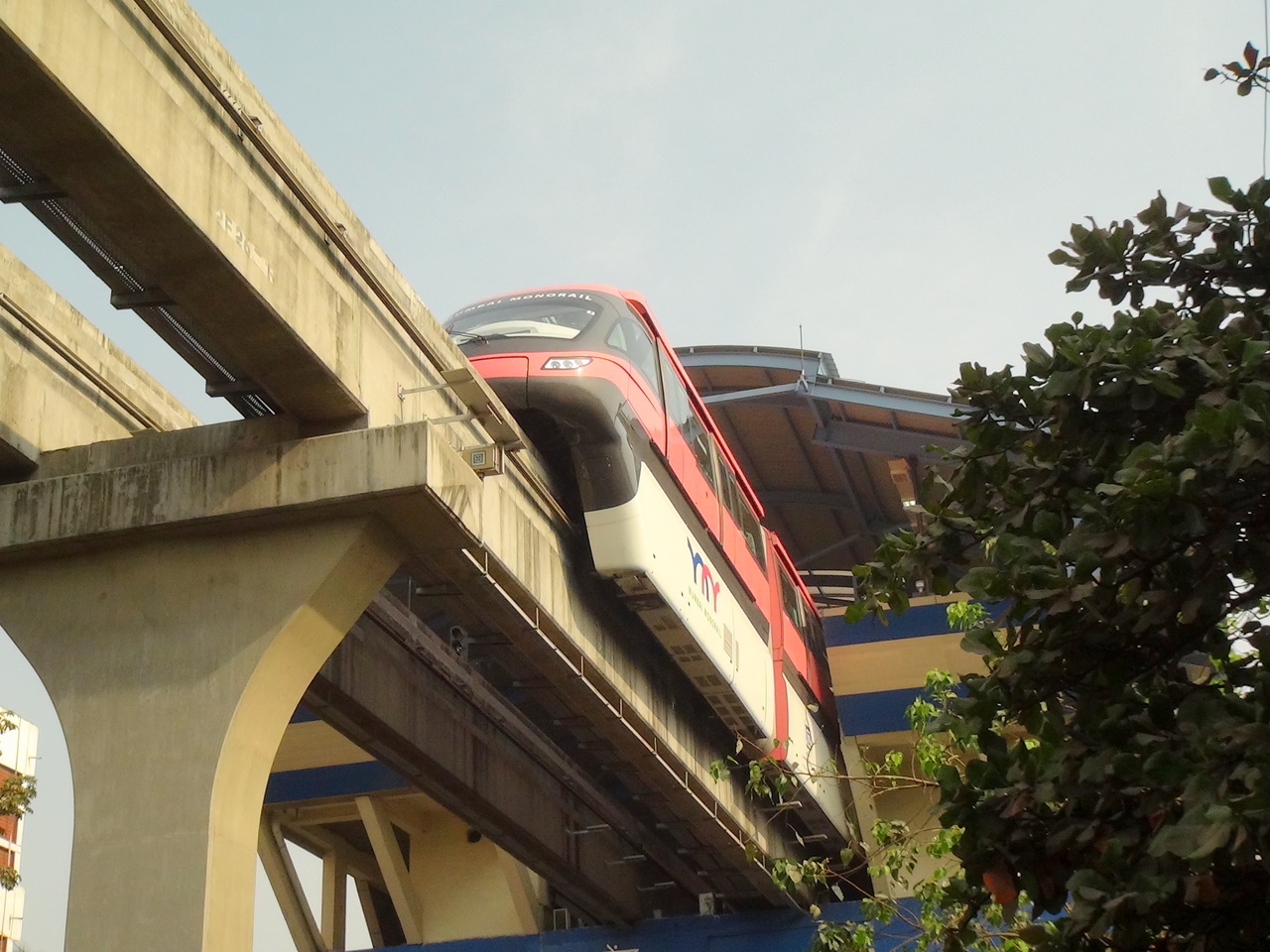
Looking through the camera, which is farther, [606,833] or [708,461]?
[606,833]

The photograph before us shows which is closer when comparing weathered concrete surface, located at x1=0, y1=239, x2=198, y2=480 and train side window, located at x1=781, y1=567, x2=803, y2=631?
weathered concrete surface, located at x1=0, y1=239, x2=198, y2=480

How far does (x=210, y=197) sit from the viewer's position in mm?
8477

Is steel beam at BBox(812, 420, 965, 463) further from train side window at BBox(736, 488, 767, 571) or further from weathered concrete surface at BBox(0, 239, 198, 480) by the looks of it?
weathered concrete surface at BBox(0, 239, 198, 480)

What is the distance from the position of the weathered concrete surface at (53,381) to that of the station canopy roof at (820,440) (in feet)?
46.2

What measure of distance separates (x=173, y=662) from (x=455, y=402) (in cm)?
280

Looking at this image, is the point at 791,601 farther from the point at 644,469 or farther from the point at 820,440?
the point at 644,469

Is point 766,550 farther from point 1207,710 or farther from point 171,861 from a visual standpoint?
point 1207,710

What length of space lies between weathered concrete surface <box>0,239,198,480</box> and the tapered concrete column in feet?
2.84

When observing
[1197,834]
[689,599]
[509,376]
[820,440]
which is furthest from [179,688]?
[820,440]

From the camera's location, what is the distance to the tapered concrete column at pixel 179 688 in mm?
9023

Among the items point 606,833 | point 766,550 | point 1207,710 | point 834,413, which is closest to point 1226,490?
point 1207,710

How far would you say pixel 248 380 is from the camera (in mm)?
9766

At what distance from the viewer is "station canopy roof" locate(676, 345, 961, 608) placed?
1016 inches

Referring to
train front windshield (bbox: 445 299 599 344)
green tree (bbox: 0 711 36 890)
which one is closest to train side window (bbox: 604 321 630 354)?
train front windshield (bbox: 445 299 599 344)
